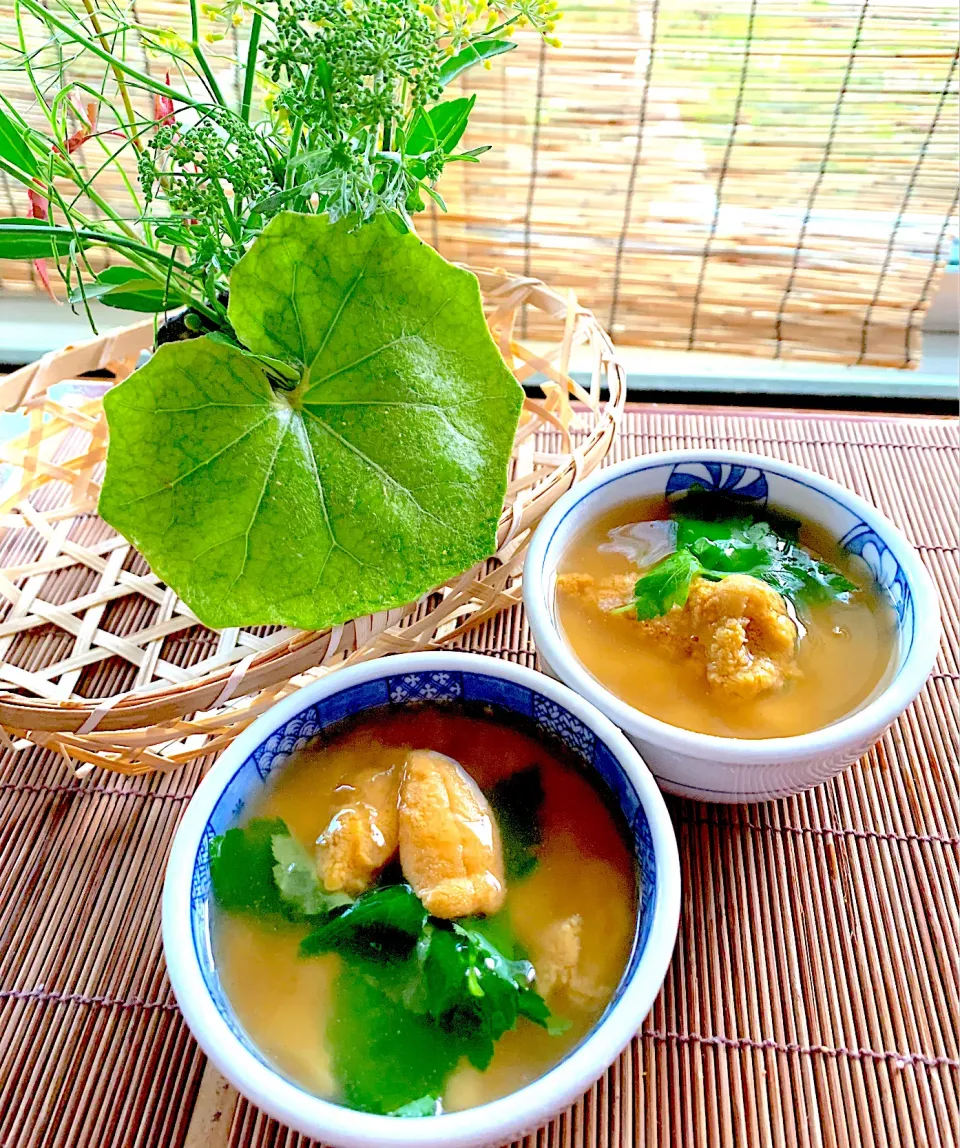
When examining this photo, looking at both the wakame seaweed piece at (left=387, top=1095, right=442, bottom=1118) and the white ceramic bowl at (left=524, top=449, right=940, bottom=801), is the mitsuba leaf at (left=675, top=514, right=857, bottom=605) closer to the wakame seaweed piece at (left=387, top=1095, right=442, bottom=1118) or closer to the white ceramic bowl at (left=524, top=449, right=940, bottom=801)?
the white ceramic bowl at (left=524, top=449, right=940, bottom=801)

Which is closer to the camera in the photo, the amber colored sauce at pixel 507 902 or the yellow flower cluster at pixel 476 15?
the amber colored sauce at pixel 507 902

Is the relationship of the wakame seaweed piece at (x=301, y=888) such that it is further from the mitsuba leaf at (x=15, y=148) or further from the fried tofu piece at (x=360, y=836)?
the mitsuba leaf at (x=15, y=148)

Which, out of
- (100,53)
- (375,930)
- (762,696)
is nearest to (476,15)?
(100,53)

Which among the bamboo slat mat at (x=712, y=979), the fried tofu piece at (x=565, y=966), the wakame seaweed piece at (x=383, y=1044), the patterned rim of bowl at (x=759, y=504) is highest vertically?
the patterned rim of bowl at (x=759, y=504)

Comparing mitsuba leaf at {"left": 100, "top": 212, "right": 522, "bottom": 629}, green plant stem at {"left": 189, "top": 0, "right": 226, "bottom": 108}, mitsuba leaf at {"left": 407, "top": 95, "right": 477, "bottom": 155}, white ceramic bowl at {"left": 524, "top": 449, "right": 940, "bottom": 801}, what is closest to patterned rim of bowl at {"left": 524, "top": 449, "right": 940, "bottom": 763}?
white ceramic bowl at {"left": 524, "top": 449, "right": 940, "bottom": 801}

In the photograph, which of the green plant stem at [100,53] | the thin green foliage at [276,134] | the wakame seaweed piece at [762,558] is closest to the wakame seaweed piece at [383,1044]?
the wakame seaweed piece at [762,558]

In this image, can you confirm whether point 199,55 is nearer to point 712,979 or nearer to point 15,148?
point 15,148

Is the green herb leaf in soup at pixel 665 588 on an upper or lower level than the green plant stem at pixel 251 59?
lower
